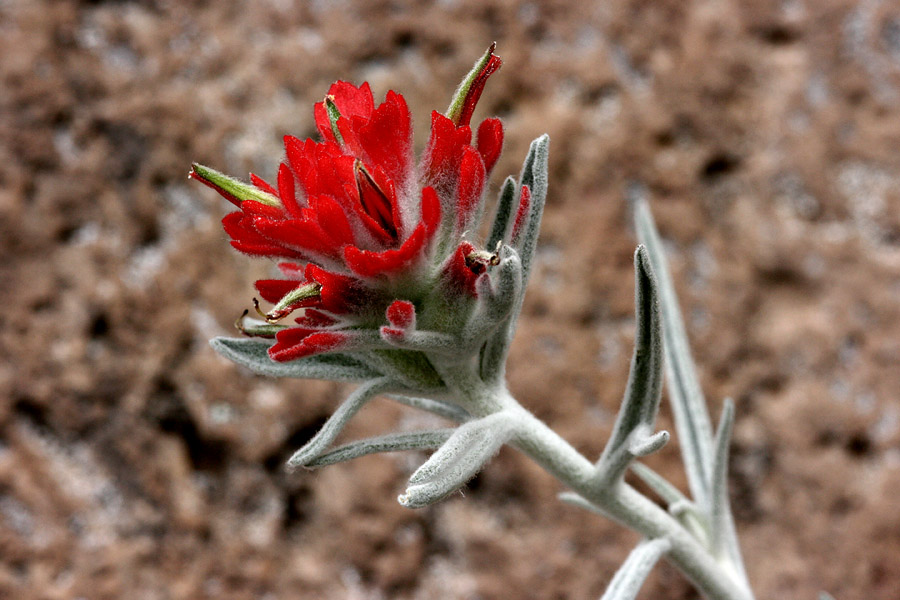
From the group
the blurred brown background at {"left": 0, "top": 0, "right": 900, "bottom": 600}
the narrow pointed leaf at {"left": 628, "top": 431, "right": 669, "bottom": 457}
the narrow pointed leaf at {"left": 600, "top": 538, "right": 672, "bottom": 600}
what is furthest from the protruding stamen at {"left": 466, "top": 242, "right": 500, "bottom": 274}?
the blurred brown background at {"left": 0, "top": 0, "right": 900, "bottom": 600}

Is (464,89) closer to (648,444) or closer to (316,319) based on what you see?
(316,319)

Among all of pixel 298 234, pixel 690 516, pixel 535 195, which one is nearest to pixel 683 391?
pixel 690 516

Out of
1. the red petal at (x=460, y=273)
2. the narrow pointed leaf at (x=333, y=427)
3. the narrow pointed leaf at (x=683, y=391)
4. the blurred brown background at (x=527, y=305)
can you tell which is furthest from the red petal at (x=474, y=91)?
the blurred brown background at (x=527, y=305)

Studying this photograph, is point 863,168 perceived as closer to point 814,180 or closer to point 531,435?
point 814,180

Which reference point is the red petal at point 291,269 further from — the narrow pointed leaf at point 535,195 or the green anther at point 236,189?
the narrow pointed leaf at point 535,195

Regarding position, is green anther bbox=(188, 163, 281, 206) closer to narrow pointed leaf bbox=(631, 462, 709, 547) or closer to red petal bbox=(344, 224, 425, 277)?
red petal bbox=(344, 224, 425, 277)
